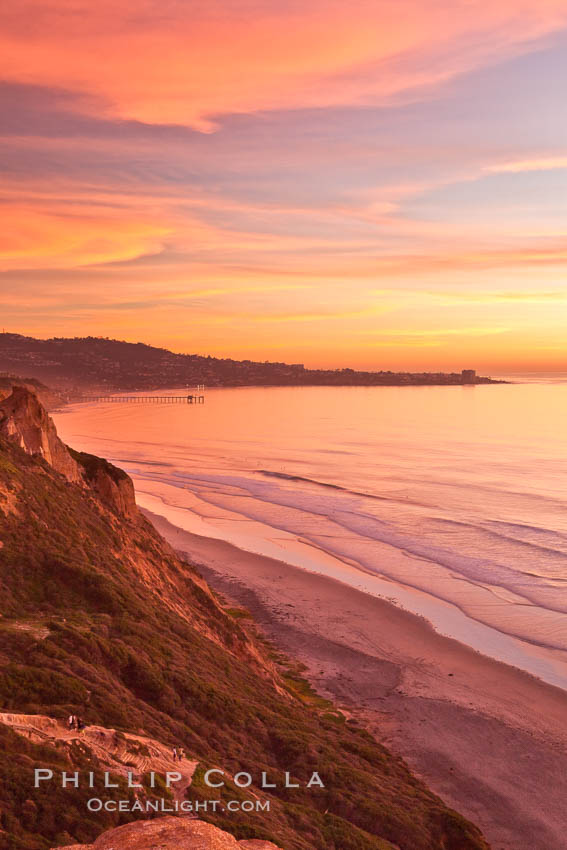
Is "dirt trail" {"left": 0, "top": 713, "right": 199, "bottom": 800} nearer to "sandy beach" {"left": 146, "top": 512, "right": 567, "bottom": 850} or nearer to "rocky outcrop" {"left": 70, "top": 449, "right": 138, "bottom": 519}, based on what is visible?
"sandy beach" {"left": 146, "top": 512, "right": 567, "bottom": 850}

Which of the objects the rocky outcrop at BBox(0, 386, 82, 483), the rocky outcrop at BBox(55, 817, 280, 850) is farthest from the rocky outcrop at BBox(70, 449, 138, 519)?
the rocky outcrop at BBox(55, 817, 280, 850)

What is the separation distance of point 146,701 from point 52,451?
12795 mm

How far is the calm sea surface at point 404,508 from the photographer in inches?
1304

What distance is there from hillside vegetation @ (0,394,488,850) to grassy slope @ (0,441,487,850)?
0.12ft

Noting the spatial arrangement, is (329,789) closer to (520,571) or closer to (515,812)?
(515,812)

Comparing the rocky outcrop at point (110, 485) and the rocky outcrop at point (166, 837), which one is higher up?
the rocky outcrop at point (110, 485)

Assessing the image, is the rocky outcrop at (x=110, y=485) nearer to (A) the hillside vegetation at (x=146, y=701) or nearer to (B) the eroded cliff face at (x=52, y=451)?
(B) the eroded cliff face at (x=52, y=451)

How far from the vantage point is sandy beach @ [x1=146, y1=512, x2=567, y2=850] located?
17516 mm

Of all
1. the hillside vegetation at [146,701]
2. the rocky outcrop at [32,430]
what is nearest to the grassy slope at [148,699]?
the hillside vegetation at [146,701]

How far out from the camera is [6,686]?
1122 centimetres

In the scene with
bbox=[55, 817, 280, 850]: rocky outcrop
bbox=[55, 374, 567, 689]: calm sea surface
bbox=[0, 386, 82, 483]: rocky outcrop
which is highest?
bbox=[0, 386, 82, 483]: rocky outcrop

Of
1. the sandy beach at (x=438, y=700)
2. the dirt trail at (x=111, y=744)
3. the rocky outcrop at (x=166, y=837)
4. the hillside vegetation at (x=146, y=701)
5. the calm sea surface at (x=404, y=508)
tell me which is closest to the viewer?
the rocky outcrop at (x=166, y=837)

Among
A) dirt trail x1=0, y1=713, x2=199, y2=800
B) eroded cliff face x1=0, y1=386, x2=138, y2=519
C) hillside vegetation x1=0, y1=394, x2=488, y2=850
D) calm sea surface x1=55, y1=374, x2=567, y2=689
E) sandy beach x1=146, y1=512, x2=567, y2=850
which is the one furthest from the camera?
calm sea surface x1=55, y1=374, x2=567, y2=689

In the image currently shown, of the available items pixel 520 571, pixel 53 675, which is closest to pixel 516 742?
pixel 53 675
